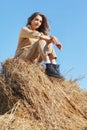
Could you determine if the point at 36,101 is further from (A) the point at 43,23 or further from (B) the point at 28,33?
(A) the point at 43,23

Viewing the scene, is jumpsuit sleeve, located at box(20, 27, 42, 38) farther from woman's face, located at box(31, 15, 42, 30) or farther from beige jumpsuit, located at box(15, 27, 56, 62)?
woman's face, located at box(31, 15, 42, 30)

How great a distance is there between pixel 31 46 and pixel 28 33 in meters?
0.29

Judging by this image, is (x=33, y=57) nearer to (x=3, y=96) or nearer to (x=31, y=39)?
(x=31, y=39)

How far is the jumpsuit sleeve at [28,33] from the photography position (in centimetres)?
778

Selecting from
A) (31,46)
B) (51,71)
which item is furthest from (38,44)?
(51,71)

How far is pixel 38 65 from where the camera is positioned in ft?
25.1

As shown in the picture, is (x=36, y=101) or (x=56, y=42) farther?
(x=56, y=42)

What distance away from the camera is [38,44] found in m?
7.60

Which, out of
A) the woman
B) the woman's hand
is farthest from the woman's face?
the woman's hand

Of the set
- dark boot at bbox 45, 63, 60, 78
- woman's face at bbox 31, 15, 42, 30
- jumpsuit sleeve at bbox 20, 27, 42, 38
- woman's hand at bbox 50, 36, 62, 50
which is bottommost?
dark boot at bbox 45, 63, 60, 78

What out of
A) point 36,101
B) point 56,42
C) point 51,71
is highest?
point 56,42

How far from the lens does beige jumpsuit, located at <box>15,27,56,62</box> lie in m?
7.54

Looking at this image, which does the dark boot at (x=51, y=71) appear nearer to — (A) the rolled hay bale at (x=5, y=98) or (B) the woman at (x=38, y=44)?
(B) the woman at (x=38, y=44)

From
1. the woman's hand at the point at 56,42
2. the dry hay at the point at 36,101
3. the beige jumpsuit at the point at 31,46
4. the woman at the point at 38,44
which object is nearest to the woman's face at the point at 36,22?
the woman at the point at 38,44
